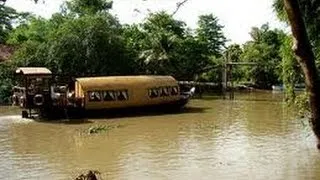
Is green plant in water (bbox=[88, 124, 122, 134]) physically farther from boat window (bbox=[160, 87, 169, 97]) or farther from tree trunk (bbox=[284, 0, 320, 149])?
tree trunk (bbox=[284, 0, 320, 149])

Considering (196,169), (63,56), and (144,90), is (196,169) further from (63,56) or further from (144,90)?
(63,56)

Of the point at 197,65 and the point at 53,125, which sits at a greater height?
the point at 197,65

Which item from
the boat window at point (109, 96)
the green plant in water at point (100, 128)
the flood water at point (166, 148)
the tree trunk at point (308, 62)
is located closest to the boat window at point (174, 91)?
the flood water at point (166, 148)

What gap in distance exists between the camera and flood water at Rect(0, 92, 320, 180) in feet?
47.2

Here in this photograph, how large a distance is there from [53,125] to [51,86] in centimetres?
313

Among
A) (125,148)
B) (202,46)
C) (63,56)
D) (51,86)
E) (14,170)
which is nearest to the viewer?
(14,170)

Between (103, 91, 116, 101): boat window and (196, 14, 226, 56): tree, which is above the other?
(196, 14, 226, 56): tree

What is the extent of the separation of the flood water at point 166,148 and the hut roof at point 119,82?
1869 mm

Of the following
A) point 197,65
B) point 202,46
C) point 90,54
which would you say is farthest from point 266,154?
point 202,46

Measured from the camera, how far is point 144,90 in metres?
30.4

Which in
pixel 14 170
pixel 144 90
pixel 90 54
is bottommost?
pixel 14 170

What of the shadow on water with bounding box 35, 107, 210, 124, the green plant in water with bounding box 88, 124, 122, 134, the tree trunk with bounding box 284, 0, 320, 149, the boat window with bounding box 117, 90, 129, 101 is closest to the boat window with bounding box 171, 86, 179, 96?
the shadow on water with bounding box 35, 107, 210, 124

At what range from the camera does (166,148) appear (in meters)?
18.7

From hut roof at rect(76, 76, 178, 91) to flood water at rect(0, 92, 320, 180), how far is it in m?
1.87
